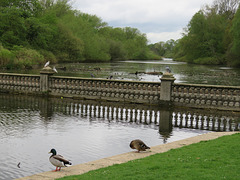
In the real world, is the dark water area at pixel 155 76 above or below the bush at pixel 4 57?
below

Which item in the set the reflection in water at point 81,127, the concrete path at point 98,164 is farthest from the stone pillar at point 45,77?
the concrete path at point 98,164

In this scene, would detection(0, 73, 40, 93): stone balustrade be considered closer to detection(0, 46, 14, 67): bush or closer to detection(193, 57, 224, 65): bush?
detection(0, 46, 14, 67): bush

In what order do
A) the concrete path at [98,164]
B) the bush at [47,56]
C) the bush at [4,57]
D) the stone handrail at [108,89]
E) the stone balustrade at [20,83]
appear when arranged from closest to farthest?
the concrete path at [98,164], the stone handrail at [108,89], the stone balustrade at [20,83], the bush at [4,57], the bush at [47,56]

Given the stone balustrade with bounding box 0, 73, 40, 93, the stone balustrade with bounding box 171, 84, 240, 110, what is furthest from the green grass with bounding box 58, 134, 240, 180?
the stone balustrade with bounding box 0, 73, 40, 93

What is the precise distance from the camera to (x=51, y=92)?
79.9 ft

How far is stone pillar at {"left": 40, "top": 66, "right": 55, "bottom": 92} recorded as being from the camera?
24.1 metres

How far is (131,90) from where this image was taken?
22047 millimetres

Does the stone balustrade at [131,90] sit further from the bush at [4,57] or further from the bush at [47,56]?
the bush at [47,56]

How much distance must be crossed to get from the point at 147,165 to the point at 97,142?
4764mm

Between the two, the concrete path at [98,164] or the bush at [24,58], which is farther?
the bush at [24,58]

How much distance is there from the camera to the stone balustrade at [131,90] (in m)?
20.0

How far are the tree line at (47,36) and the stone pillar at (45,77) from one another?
108 ft

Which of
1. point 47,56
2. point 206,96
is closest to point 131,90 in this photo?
point 206,96

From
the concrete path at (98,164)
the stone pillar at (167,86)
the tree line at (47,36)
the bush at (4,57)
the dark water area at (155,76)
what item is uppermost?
the tree line at (47,36)
